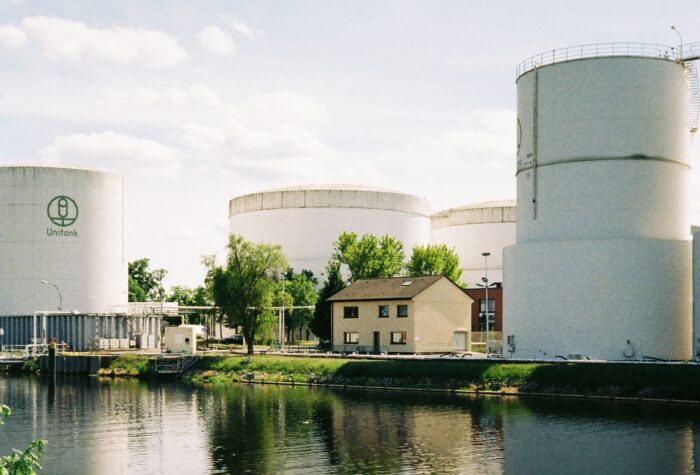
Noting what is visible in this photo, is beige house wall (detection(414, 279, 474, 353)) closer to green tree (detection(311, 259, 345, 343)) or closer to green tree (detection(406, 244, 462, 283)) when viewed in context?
green tree (detection(311, 259, 345, 343))

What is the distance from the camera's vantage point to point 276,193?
140250 millimetres

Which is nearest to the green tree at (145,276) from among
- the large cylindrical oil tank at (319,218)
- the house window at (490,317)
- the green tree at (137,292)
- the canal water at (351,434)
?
the green tree at (137,292)

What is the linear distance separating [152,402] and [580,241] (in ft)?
108

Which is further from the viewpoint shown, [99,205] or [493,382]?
[99,205]

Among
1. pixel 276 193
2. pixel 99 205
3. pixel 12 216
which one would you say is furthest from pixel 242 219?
pixel 12 216

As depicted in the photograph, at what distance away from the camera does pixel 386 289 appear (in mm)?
84750

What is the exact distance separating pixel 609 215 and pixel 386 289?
24609mm

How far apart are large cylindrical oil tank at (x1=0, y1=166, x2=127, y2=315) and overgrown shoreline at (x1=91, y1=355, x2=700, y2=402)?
38580 millimetres

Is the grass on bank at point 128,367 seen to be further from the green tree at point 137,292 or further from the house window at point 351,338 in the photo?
the green tree at point 137,292

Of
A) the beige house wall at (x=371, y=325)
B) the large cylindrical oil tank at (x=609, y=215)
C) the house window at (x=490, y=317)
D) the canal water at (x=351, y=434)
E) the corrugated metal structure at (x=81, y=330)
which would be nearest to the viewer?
the canal water at (x=351, y=434)

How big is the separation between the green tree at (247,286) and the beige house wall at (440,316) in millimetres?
13873

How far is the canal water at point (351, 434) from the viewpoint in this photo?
35.3 m

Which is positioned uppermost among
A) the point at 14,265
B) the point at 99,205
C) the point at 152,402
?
the point at 99,205

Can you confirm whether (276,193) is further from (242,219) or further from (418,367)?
(418,367)
